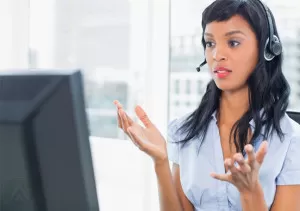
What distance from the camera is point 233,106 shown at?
48.9 inches

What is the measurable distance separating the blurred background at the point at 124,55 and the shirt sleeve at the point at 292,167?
2.08 ft

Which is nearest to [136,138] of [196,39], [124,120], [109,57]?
[124,120]

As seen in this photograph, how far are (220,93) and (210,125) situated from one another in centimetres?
10

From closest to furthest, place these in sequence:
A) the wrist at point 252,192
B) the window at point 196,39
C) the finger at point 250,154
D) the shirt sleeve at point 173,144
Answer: the finger at point 250,154 < the wrist at point 252,192 < the shirt sleeve at point 173,144 < the window at point 196,39

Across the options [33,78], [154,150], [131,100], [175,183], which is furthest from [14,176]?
[131,100]

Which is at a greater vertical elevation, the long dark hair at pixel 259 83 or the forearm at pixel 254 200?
the long dark hair at pixel 259 83

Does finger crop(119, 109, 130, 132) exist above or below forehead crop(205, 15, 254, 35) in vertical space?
below

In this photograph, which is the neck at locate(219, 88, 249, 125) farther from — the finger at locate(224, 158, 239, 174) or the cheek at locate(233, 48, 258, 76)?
the finger at locate(224, 158, 239, 174)

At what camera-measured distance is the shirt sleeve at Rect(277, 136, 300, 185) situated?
1.12 meters

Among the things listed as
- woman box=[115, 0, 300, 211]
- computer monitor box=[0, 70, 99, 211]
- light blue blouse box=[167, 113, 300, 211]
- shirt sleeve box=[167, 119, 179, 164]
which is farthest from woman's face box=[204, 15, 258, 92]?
computer monitor box=[0, 70, 99, 211]

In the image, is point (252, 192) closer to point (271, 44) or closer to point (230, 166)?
point (230, 166)

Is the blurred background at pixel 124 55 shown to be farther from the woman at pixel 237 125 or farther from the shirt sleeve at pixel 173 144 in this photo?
the woman at pixel 237 125

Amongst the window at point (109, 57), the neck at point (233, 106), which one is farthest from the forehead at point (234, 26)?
the window at point (109, 57)

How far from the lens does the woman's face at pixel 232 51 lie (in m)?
1.12
